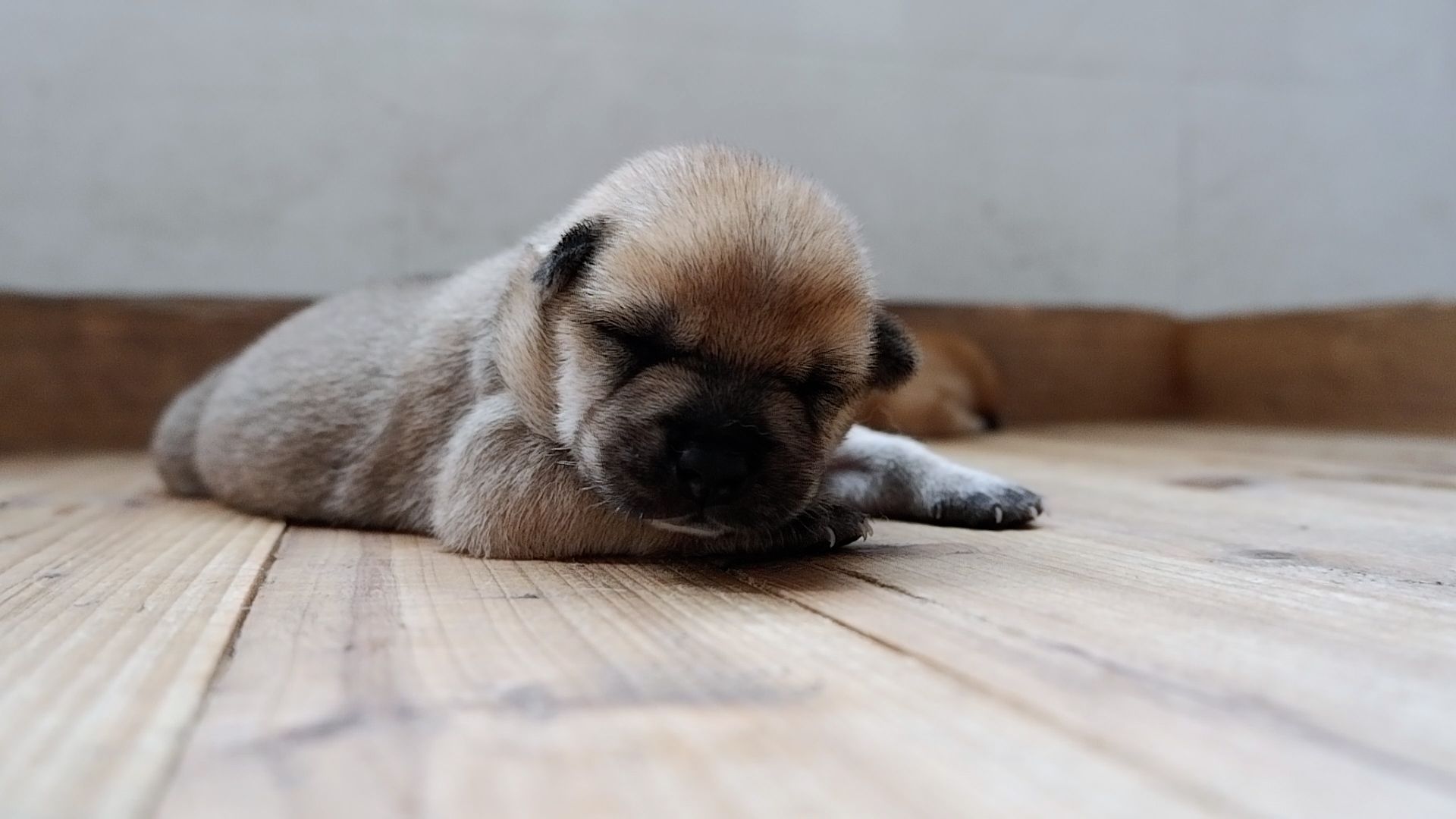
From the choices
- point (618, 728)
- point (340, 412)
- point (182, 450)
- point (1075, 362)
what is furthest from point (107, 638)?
point (1075, 362)

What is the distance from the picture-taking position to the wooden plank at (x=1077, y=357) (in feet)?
18.3

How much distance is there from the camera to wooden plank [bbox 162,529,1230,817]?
0.94 metres

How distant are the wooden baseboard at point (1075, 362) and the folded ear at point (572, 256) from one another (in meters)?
2.84

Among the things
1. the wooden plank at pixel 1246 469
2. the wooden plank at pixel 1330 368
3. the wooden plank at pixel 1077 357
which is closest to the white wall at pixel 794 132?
the wooden plank at pixel 1077 357

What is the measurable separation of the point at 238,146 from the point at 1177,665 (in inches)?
181

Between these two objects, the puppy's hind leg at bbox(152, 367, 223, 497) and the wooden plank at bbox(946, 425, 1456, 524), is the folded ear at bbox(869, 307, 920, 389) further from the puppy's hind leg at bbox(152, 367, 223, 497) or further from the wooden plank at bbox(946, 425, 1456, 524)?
the puppy's hind leg at bbox(152, 367, 223, 497)

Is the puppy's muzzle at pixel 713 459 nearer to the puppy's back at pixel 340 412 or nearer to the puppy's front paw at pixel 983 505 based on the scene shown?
the puppy's front paw at pixel 983 505

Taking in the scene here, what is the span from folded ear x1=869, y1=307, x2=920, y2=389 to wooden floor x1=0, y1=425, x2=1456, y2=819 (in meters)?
0.34

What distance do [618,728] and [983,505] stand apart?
5.28 feet

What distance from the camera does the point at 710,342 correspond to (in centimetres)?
192

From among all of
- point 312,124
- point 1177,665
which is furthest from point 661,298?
point 312,124

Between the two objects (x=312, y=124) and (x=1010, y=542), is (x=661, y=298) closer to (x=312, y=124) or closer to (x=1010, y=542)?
(x=1010, y=542)

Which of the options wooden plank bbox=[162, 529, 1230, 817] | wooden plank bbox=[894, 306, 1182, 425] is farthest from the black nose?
wooden plank bbox=[894, 306, 1182, 425]

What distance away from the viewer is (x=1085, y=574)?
6.16 feet
